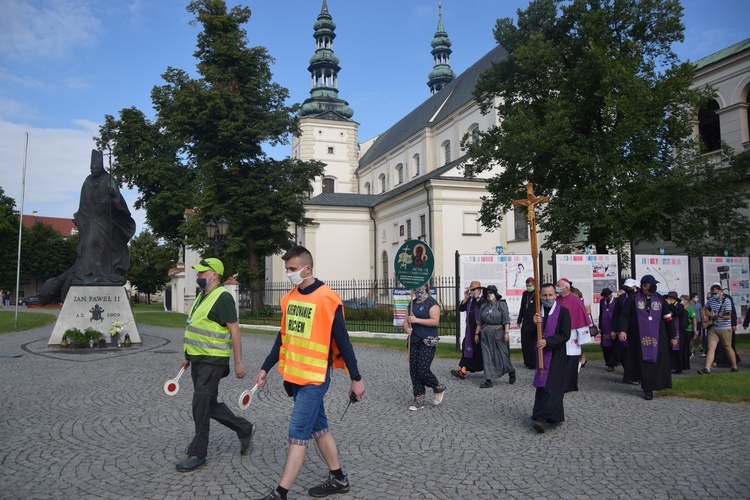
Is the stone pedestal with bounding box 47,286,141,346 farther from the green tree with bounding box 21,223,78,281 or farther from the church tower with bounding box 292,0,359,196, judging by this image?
the green tree with bounding box 21,223,78,281

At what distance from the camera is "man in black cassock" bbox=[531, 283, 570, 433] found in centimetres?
673

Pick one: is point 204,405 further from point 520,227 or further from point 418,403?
point 520,227

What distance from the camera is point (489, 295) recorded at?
10.2 metres

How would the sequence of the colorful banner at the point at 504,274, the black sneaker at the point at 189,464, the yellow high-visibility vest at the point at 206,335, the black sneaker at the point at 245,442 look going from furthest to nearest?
the colorful banner at the point at 504,274 < the black sneaker at the point at 245,442 < the yellow high-visibility vest at the point at 206,335 < the black sneaker at the point at 189,464

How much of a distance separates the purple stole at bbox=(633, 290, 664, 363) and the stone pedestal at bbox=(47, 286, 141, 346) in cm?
1296

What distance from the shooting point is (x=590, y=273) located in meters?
14.8

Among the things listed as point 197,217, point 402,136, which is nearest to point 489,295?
point 197,217

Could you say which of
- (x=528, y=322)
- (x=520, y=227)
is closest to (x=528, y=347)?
(x=528, y=322)

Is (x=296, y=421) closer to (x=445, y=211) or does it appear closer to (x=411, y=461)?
(x=411, y=461)

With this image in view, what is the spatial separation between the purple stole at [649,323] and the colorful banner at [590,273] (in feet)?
15.5

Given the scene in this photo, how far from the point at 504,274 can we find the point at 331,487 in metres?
10.1

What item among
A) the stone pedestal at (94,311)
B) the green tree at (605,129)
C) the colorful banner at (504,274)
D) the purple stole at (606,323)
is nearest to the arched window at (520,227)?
the green tree at (605,129)

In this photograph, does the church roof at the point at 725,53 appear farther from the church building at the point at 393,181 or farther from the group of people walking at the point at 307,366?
the group of people walking at the point at 307,366

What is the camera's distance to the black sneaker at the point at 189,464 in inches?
205
